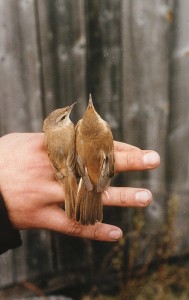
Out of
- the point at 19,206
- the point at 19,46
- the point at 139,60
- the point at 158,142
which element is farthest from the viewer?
the point at 158,142

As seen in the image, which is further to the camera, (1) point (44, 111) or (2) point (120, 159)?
(1) point (44, 111)

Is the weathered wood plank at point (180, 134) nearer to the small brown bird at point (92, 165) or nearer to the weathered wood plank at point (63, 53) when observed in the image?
the weathered wood plank at point (63, 53)

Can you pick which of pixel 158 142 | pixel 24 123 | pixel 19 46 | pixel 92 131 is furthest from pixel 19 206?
pixel 158 142

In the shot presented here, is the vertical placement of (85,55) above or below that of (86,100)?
above

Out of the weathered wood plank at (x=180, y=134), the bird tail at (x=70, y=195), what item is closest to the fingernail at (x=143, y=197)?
the bird tail at (x=70, y=195)

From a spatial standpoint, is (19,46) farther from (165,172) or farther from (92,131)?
(165,172)

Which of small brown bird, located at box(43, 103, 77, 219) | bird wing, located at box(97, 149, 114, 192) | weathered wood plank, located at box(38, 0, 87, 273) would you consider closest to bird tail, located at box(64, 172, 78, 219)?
small brown bird, located at box(43, 103, 77, 219)

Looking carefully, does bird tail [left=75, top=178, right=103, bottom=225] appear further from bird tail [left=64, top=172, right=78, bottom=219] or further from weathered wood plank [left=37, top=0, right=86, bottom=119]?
weathered wood plank [left=37, top=0, right=86, bottom=119]

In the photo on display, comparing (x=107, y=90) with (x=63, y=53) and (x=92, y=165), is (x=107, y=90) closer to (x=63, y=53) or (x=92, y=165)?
(x=63, y=53)
